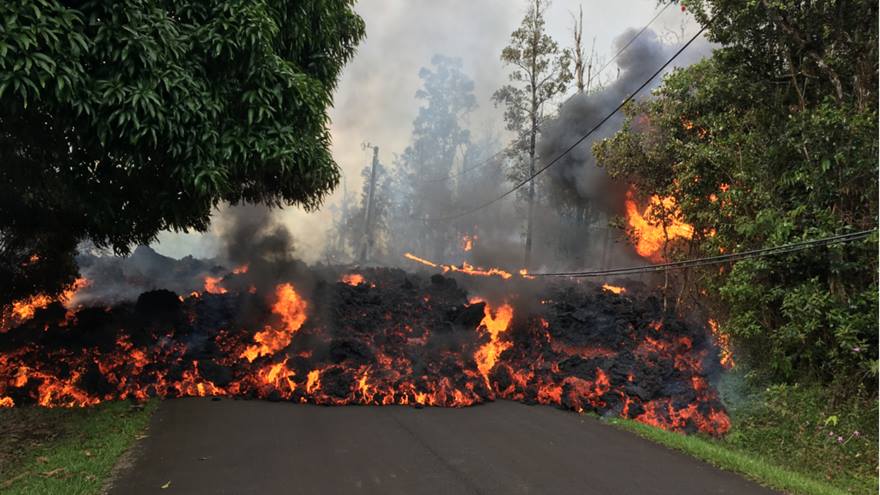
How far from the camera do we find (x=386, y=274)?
22.6 m

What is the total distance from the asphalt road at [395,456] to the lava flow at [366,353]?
109 cm

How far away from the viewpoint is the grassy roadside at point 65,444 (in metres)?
6.05

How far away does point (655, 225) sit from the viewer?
1518cm

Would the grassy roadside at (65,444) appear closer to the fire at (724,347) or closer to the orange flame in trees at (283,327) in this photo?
A: the orange flame in trees at (283,327)

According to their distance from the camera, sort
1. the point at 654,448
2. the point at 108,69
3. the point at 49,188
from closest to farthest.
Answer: the point at 108,69
the point at 49,188
the point at 654,448

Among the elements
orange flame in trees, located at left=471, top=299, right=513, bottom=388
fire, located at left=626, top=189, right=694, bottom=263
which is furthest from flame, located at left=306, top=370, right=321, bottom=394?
fire, located at left=626, top=189, right=694, bottom=263

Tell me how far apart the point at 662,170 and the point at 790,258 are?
5.33 meters

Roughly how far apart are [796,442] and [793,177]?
448 centimetres

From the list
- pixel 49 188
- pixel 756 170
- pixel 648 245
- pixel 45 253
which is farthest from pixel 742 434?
pixel 45 253

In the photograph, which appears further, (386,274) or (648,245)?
(386,274)

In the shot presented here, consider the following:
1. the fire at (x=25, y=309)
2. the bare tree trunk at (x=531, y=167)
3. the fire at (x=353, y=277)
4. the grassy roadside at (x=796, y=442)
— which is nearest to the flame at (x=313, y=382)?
the fire at (x=25, y=309)

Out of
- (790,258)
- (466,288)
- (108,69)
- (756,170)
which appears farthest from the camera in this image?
(466,288)

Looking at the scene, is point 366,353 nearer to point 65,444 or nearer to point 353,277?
point 65,444

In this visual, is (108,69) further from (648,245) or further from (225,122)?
(648,245)
